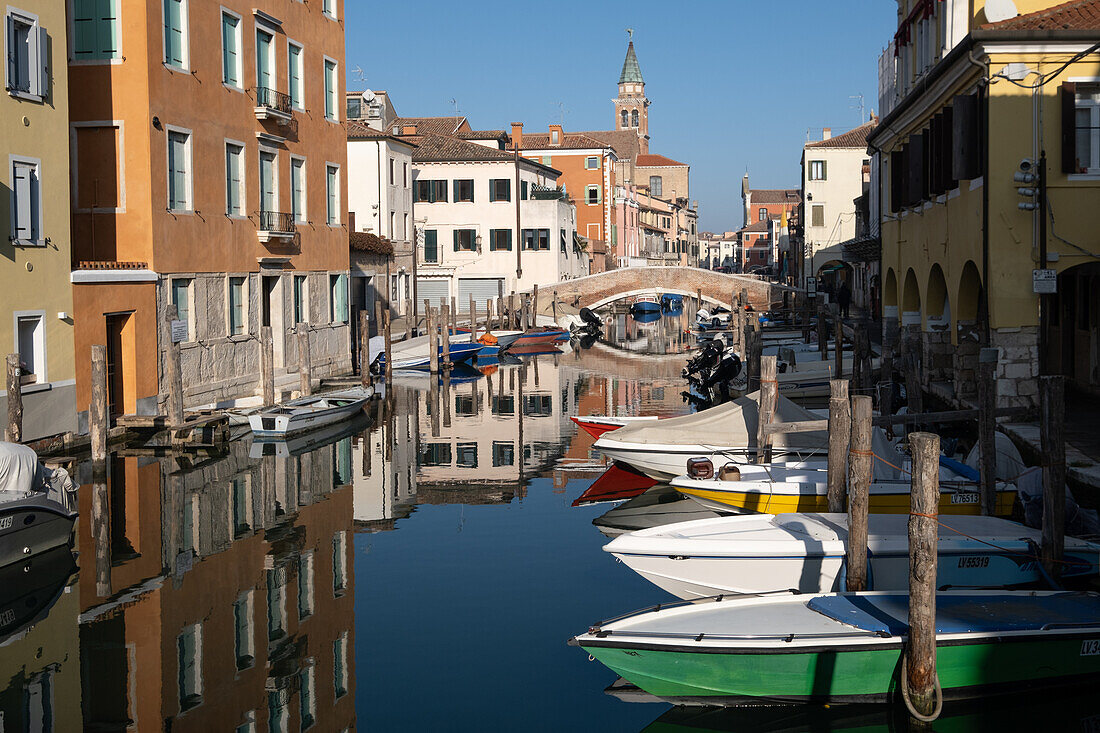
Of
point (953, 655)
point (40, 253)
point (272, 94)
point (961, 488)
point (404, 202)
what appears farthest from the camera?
point (404, 202)

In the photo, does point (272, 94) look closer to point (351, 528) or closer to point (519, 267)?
point (351, 528)

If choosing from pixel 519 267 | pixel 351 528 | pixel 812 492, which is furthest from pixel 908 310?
pixel 519 267

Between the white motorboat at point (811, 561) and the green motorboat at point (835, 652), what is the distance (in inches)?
54.4

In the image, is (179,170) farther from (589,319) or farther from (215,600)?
(589,319)

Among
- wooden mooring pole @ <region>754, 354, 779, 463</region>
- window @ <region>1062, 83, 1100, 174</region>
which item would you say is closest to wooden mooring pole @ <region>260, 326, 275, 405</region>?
wooden mooring pole @ <region>754, 354, 779, 463</region>

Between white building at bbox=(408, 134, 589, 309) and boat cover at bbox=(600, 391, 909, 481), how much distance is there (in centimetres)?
3596

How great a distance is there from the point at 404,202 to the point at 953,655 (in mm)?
39288

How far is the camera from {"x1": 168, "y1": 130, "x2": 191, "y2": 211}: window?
70.3ft

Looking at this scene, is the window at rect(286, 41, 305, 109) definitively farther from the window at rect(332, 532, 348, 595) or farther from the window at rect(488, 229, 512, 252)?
the window at rect(488, 229, 512, 252)

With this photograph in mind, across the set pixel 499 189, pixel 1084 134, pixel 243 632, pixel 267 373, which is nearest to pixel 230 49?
pixel 267 373

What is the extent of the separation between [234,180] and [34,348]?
293 inches

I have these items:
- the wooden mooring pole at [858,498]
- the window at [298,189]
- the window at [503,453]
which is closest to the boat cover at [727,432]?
the window at [503,453]

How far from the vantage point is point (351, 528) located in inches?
574

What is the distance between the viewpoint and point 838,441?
444 inches
